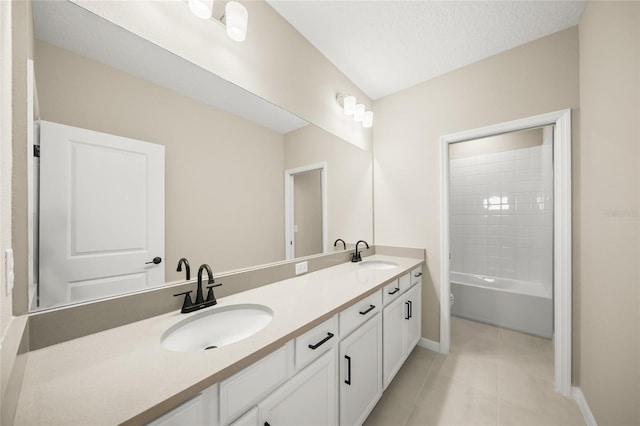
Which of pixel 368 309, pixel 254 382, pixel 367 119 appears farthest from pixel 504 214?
pixel 254 382

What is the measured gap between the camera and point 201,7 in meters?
1.04

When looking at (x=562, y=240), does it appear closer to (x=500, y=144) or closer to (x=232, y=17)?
(x=500, y=144)

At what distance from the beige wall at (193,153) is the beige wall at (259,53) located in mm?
A: 232

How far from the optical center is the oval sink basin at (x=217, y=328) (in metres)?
0.89

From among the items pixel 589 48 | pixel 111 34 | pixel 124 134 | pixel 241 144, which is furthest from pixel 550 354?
pixel 111 34

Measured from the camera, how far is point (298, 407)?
0.88m

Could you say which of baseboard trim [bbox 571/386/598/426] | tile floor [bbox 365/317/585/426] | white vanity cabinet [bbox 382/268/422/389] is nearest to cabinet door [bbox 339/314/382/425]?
white vanity cabinet [bbox 382/268/422/389]

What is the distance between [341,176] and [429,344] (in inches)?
69.0

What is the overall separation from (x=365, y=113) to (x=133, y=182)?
78.7 inches

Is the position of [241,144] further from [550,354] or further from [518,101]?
[550,354]

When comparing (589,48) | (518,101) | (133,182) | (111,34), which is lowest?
(133,182)

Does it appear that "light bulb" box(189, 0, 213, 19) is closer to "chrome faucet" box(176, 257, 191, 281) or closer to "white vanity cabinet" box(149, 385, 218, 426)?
"chrome faucet" box(176, 257, 191, 281)

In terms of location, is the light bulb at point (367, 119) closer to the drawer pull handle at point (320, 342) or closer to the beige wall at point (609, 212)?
the beige wall at point (609, 212)

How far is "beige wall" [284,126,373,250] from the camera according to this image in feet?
5.48
